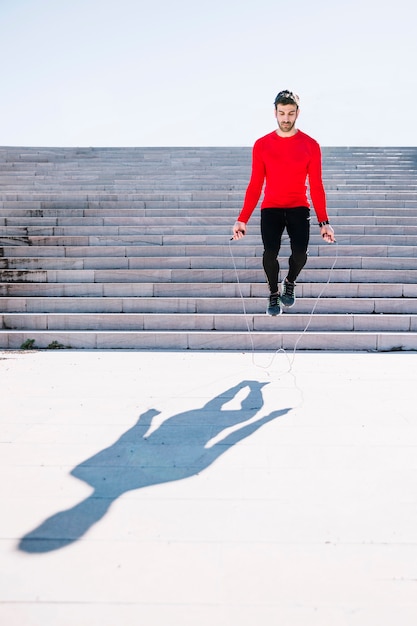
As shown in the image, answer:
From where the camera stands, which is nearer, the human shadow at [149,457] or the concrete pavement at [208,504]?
the concrete pavement at [208,504]

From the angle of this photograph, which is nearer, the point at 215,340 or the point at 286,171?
the point at 286,171

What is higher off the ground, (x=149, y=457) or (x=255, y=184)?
(x=255, y=184)

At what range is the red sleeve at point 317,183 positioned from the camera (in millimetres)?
4562

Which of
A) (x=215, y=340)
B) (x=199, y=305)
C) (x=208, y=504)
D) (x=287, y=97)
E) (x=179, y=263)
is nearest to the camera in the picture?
(x=208, y=504)

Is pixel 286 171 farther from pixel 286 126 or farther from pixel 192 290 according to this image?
pixel 192 290

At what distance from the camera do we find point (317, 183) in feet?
15.2

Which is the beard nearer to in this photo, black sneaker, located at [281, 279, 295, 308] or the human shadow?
black sneaker, located at [281, 279, 295, 308]

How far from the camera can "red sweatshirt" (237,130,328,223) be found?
4.50 metres

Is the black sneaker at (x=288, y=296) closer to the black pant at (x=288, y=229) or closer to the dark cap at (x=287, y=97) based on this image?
the black pant at (x=288, y=229)

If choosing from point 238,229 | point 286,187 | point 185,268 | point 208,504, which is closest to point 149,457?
point 208,504

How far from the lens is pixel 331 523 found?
2.12m

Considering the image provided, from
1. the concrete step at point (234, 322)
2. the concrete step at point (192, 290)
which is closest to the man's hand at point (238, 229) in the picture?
the concrete step at point (234, 322)

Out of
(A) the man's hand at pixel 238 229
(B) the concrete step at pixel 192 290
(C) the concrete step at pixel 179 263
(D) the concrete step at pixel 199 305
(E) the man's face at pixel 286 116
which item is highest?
(E) the man's face at pixel 286 116

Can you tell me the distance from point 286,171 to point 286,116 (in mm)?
458
